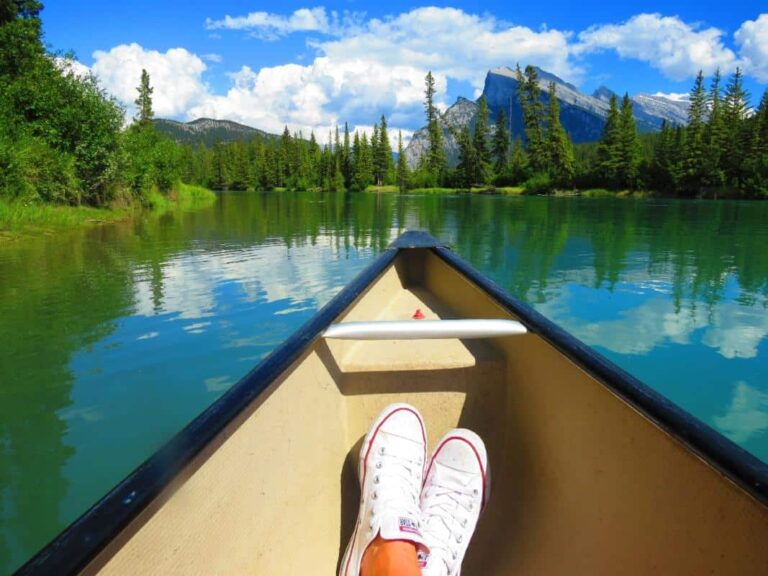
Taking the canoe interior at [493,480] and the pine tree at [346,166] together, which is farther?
the pine tree at [346,166]

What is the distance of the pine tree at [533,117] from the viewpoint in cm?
5922

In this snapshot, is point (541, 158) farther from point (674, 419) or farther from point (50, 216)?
point (674, 419)

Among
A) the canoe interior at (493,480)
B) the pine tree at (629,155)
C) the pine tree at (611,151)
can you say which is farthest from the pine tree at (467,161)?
the canoe interior at (493,480)

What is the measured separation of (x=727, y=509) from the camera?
109cm

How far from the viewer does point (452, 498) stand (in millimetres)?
1691

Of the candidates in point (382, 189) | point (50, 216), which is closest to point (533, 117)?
point (382, 189)

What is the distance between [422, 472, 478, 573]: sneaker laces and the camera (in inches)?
60.3

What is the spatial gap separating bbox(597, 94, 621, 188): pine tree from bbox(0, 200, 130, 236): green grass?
1963 inches

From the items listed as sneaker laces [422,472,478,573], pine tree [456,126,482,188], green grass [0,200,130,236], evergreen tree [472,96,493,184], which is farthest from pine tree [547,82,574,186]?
sneaker laces [422,472,478,573]

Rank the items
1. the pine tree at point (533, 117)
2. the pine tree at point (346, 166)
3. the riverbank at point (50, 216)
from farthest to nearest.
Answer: the pine tree at point (346, 166) < the pine tree at point (533, 117) < the riverbank at point (50, 216)

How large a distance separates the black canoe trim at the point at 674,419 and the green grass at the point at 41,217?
1436 centimetres

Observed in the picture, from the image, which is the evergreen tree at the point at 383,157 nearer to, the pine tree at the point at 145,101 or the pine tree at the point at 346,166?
the pine tree at the point at 346,166

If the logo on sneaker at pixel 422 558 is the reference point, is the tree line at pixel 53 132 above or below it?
above

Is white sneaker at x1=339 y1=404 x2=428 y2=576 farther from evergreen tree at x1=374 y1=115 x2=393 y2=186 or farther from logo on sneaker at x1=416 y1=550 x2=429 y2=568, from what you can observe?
evergreen tree at x1=374 y1=115 x2=393 y2=186
